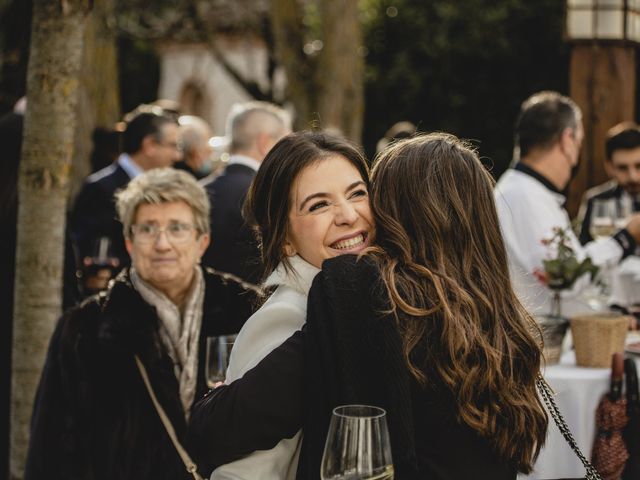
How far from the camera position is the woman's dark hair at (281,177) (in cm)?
224

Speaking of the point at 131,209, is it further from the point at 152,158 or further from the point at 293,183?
the point at 152,158

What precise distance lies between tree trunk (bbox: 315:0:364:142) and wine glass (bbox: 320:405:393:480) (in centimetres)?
829

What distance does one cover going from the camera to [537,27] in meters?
15.1

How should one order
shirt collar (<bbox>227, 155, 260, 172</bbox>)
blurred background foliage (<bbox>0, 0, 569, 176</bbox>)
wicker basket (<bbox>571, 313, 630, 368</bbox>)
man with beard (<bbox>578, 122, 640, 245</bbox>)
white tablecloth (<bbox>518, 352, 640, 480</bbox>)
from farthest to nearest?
blurred background foliage (<bbox>0, 0, 569, 176</bbox>) < man with beard (<bbox>578, 122, 640, 245</bbox>) < shirt collar (<bbox>227, 155, 260, 172</bbox>) < wicker basket (<bbox>571, 313, 630, 368</bbox>) < white tablecloth (<bbox>518, 352, 640, 480</bbox>)

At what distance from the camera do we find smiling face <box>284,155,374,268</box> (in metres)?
2.22

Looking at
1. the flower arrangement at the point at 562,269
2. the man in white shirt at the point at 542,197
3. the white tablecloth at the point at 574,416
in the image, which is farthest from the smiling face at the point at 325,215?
the man in white shirt at the point at 542,197

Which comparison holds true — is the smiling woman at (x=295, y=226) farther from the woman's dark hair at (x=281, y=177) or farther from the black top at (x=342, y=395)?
the black top at (x=342, y=395)

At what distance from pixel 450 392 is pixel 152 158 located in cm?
501

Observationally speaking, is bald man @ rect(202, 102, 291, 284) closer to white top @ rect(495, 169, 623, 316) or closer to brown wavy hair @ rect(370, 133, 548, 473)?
white top @ rect(495, 169, 623, 316)

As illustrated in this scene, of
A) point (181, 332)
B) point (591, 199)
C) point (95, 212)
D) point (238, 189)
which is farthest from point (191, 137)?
point (181, 332)

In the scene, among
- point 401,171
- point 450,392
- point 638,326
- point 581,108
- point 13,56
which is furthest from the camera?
point 13,56

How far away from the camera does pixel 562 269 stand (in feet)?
13.2

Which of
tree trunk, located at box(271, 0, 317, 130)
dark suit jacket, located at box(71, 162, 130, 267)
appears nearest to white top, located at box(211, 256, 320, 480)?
dark suit jacket, located at box(71, 162, 130, 267)

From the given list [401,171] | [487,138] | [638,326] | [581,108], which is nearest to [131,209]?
[401,171]
